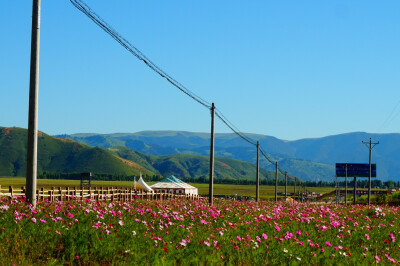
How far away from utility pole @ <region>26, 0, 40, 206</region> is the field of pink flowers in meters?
0.57

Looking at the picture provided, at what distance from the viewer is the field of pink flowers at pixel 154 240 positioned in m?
11.8

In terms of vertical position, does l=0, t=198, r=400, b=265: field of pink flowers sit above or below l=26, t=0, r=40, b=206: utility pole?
below

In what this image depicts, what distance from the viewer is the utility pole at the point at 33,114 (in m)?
16.1

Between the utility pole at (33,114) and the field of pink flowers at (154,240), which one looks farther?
the utility pole at (33,114)

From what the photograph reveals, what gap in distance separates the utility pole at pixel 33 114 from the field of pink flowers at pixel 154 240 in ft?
1.88

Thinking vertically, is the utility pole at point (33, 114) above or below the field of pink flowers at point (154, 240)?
above

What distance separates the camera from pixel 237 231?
630 inches

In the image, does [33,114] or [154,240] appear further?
[33,114]

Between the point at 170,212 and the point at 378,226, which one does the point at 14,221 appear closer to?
the point at 170,212

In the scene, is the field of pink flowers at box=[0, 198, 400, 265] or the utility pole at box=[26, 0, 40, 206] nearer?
the field of pink flowers at box=[0, 198, 400, 265]

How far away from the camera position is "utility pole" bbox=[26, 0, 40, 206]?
52.7 ft

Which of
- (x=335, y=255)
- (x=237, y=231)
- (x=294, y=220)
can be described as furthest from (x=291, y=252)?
(x=294, y=220)

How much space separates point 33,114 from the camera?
16406 mm

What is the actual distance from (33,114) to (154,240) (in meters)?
5.54
